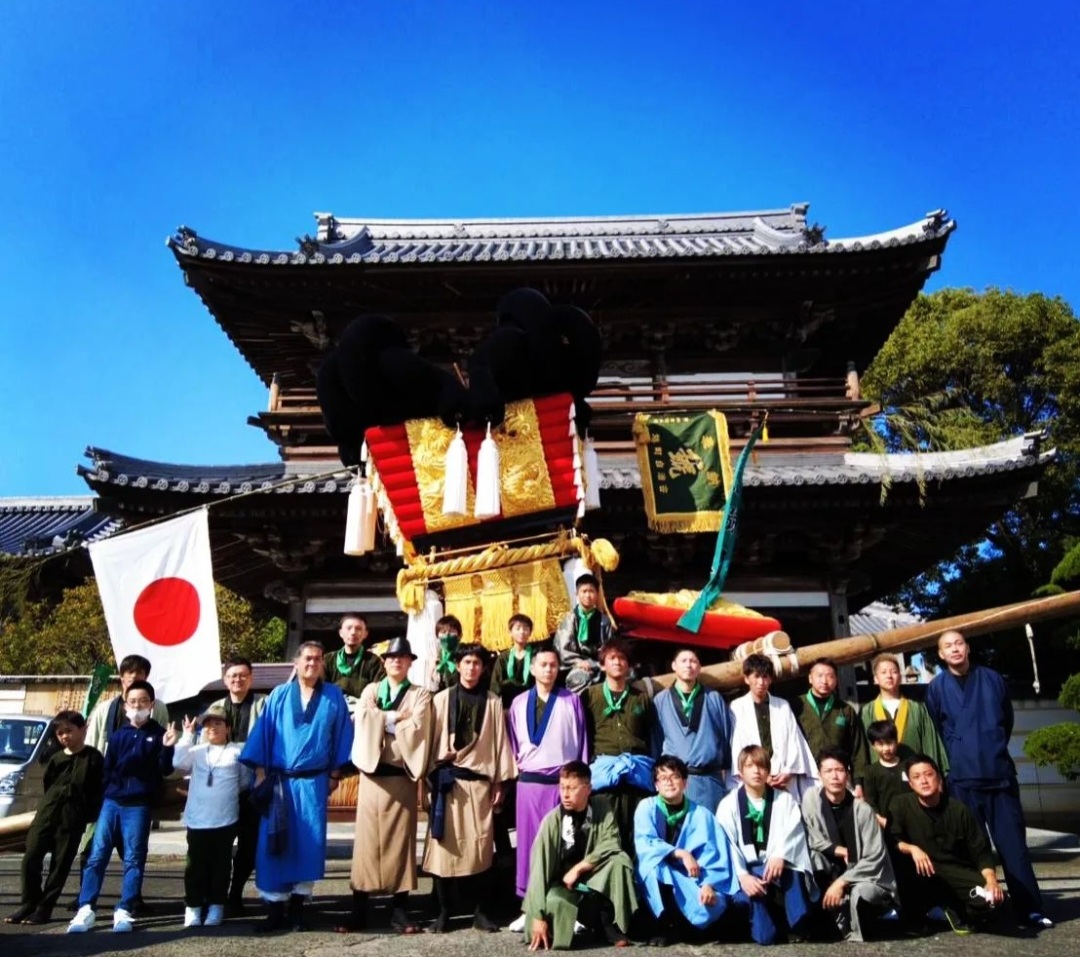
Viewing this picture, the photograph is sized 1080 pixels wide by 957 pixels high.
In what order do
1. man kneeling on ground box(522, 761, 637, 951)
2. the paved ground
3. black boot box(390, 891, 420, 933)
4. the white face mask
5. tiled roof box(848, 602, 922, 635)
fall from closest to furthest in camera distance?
the paved ground → man kneeling on ground box(522, 761, 637, 951) → black boot box(390, 891, 420, 933) → the white face mask → tiled roof box(848, 602, 922, 635)

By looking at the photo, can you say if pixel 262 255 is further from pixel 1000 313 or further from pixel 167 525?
pixel 1000 313

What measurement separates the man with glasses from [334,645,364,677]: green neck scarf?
0.58 m

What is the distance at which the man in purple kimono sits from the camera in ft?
15.7

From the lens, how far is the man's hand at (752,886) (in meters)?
4.27

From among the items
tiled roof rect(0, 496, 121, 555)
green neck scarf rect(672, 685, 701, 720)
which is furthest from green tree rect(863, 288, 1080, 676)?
tiled roof rect(0, 496, 121, 555)

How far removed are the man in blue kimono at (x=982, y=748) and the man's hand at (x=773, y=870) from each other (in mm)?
1300

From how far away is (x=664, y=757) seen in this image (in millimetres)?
4617

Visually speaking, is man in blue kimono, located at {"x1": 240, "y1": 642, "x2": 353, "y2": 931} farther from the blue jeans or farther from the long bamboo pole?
the long bamboo pole

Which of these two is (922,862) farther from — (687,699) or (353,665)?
(353,665)

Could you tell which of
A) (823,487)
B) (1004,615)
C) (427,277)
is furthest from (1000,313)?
(1004,615)

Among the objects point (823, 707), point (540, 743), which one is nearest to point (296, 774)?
point (540, 743)

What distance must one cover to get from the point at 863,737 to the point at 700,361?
670 cm

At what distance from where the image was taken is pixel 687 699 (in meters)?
5.14

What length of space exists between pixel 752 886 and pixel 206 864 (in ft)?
9.79
